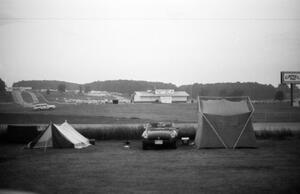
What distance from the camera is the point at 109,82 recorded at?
133875 millimetres

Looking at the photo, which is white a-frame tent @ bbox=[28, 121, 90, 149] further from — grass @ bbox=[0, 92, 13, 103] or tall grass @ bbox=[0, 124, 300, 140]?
grass @ bbox=[0, 92, 13, 103]

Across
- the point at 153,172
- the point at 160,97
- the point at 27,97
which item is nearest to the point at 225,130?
the point at 153,172

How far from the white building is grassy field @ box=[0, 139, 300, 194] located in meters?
83.5

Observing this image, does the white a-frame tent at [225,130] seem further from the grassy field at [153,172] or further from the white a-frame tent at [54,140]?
the white a-frame tent at [54,140]

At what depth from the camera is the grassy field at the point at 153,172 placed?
961 cm

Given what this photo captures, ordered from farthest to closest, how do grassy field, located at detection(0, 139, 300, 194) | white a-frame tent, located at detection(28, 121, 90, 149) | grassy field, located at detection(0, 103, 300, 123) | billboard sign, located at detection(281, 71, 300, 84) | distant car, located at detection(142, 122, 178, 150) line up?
billboard sign, located at detection(281, 71, 300, 84) → grassy field, located at detection(0, 103, 300, 123) → white a-frame tent, located at detection(28, 121, 90, 149) → distant car, located at detection(142, 122, 178, 150) → grassy field, located at detection(0, 139, 300, 194)

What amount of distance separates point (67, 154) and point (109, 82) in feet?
385

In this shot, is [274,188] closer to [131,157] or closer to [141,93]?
[131,157]

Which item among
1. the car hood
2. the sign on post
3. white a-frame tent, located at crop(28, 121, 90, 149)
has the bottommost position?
white a-frame tent, located at crop(28, 121, 90, 149)

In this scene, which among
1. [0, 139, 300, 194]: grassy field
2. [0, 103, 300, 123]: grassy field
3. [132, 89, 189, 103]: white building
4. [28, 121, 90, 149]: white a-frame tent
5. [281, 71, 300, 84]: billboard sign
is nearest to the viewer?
[0, 139, 300, 194]: grassy field

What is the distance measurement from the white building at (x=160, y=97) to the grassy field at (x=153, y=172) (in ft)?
274

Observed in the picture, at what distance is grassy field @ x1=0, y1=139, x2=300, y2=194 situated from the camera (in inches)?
378

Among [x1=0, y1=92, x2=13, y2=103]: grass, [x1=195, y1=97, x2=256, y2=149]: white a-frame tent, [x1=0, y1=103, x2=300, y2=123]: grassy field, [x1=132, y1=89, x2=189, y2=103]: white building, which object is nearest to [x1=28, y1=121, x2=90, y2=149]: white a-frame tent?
[x1=195, y1=97, x2=256, y2=149]: white a-frame tent

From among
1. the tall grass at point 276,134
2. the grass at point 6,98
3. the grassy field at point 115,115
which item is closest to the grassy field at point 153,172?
the tall grass at point 276,134
